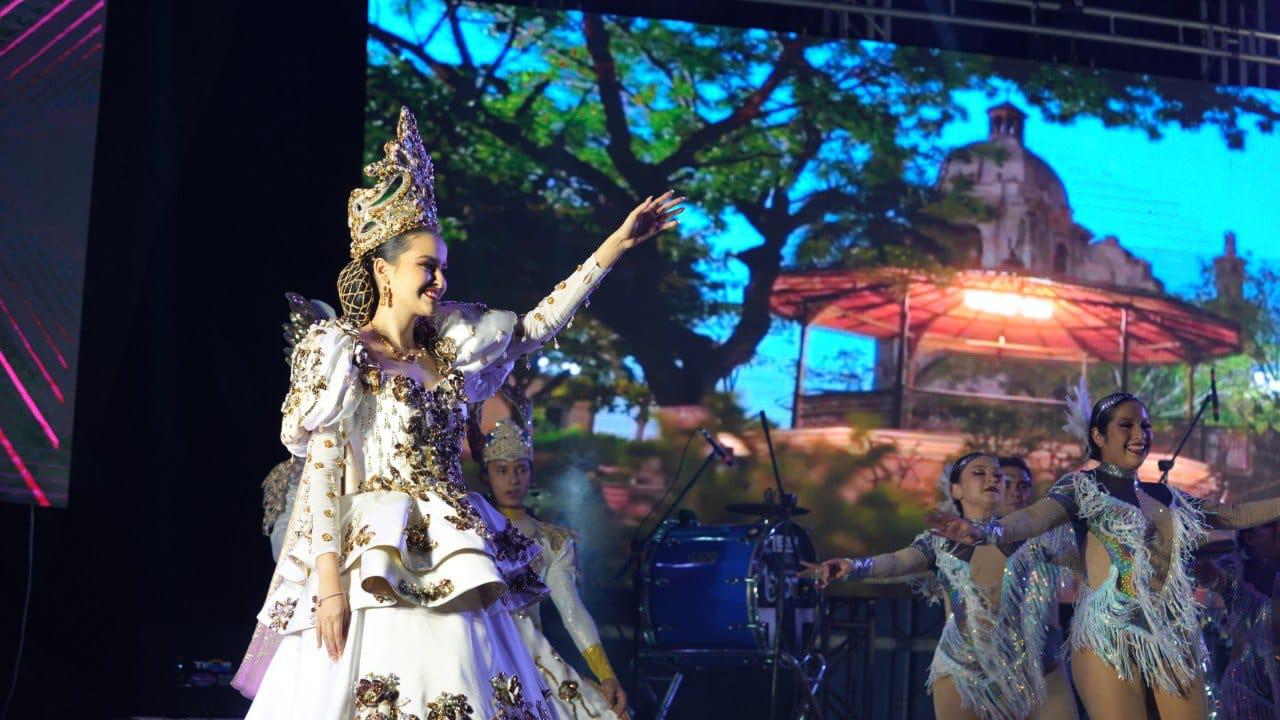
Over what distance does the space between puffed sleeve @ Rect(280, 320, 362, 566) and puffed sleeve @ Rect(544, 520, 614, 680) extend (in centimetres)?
93

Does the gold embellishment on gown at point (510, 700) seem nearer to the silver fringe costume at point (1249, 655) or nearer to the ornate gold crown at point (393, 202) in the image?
the ornate gold crown at point (393, 202)

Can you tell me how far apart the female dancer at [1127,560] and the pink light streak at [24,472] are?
362 centimetres

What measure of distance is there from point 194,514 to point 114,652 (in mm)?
665

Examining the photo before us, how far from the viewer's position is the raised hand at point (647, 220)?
3176 mm

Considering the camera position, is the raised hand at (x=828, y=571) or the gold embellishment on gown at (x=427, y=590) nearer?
the gold embellishment on gown at (x=427, y=590)

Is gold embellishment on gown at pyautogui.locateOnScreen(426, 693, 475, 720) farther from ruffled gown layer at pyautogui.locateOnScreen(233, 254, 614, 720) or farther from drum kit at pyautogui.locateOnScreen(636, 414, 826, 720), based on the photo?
drum kit at pyautogui.locateOnScreen(636, 414, 826, 720)

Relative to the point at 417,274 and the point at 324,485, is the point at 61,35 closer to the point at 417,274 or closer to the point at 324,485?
the point at 417,274

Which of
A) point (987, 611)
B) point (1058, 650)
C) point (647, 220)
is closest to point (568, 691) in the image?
point (647, 220)

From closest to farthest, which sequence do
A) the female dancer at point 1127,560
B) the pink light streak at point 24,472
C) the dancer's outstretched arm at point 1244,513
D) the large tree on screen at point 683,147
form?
the female dancer at point 1127,560 < the dancer's outstretched arm at point 1244,513 < the pink light streak at point 24,472 < the large tree on screen at point 683,147

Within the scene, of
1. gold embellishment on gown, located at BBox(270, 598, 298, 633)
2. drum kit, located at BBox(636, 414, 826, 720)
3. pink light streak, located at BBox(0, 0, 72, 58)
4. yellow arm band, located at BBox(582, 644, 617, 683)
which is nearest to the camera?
gold embellishment on gown, located at BBox(270, 598, 298, 633)

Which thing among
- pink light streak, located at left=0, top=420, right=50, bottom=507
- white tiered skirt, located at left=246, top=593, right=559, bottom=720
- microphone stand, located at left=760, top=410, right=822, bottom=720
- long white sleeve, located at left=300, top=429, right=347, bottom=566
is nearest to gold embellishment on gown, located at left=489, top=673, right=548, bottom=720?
white tiered skirt, located at left=246, top=593, right=559, bottom=720

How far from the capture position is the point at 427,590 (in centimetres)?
280

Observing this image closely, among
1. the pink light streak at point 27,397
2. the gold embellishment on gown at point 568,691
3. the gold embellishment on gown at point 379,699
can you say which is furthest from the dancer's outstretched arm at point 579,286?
the pink light streak at point 27,397

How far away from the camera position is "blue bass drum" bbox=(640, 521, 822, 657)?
21.0ft
